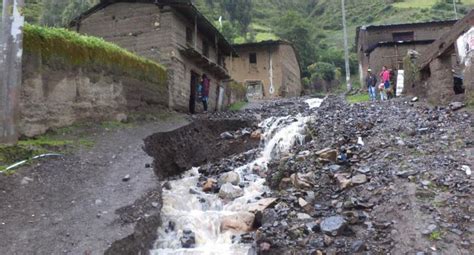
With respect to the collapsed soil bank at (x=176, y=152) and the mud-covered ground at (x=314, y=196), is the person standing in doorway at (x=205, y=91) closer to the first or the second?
the collapsed soil bank at (x=176, y=152)

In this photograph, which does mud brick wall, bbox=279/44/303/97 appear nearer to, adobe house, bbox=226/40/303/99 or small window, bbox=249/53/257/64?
adobe house, bbox=226/40/303/99

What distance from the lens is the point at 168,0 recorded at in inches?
678

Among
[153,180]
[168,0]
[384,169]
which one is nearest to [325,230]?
[384,169]

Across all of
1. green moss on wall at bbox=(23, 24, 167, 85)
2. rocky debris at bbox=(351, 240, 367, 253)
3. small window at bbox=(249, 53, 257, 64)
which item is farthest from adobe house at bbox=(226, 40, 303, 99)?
rocky debris at bbox=(351, 240, 367, 253)

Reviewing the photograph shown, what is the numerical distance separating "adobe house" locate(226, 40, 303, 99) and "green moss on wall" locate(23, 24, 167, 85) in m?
17.8

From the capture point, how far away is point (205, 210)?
9.04 meters

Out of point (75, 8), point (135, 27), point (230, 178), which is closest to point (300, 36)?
point (75, 8)

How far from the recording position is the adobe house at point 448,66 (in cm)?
1077

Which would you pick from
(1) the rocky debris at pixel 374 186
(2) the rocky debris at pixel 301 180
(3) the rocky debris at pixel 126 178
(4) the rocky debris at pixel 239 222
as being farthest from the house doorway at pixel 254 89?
(4) the rocky debris at pixel 239 222

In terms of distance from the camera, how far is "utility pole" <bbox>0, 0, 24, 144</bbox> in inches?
319

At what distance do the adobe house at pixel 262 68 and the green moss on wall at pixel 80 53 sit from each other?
17832 millimetres

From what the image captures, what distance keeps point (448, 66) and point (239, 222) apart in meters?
9.23

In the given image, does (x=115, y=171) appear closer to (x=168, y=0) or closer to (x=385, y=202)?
(x=385, y=202)

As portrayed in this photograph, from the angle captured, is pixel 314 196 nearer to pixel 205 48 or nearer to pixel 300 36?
pixel 205 48
